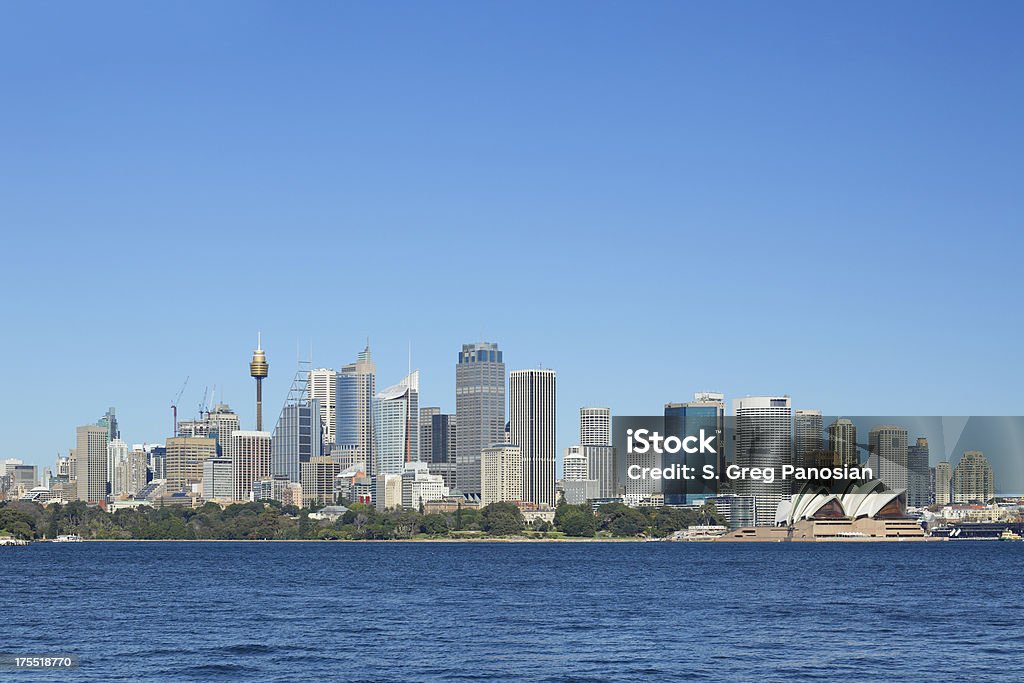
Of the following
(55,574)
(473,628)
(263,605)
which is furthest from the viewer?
(55,574)

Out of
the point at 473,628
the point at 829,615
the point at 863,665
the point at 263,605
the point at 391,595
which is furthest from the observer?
the point at 391,595

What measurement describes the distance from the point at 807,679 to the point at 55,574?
3282 inches

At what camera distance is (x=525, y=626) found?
6125 cm

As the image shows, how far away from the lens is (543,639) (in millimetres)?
55719

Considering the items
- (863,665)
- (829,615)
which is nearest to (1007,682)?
(863,665)

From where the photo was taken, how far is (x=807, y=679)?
4475 centimetres

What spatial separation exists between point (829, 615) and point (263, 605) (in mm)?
27167

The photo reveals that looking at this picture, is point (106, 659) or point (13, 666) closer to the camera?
point (13, 666)

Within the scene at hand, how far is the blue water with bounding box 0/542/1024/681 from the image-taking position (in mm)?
47125

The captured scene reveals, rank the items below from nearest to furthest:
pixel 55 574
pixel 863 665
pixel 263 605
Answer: pixel 863 665 → pixel 263 605 → pixel 55 574

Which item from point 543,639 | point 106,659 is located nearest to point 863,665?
point 543,639

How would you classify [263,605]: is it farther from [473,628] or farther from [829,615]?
[829,615]

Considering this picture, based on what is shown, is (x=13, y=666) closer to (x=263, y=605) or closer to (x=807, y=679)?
(x=807, y=679)

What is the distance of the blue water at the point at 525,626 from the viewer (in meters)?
47.1
